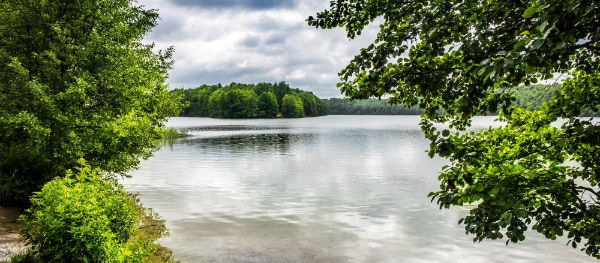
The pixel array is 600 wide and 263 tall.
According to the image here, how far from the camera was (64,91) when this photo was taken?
1803 centimetres

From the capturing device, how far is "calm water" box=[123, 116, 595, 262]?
16.0m

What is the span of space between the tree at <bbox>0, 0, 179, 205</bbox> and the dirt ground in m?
1.01

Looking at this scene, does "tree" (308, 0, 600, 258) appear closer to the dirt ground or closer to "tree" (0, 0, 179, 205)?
the dirt ground

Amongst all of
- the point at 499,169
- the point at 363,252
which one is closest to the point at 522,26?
the point at 499,169

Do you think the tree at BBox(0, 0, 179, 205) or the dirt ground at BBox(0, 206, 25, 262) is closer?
the dirt ground at BBox(0, 206, 25, 262)

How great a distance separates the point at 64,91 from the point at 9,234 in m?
7.25

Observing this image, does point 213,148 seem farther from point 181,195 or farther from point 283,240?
Result: point 283,240

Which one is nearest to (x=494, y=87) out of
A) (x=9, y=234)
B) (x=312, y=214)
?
(x=9, y=234)

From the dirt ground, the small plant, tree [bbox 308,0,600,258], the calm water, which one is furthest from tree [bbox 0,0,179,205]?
tree [bbox 308,0,600,258]

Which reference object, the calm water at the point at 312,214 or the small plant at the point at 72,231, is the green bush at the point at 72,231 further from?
the calm water at the point at 312,214

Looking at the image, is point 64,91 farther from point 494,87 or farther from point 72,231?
point 494,87

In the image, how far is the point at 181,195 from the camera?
27.5 meters

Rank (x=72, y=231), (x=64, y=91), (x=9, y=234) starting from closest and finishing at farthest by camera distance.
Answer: (x=72, y=231)
(x=9, y=234)
(x=64, y=91)

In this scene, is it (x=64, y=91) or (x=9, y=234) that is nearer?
(x=9, y=234)
